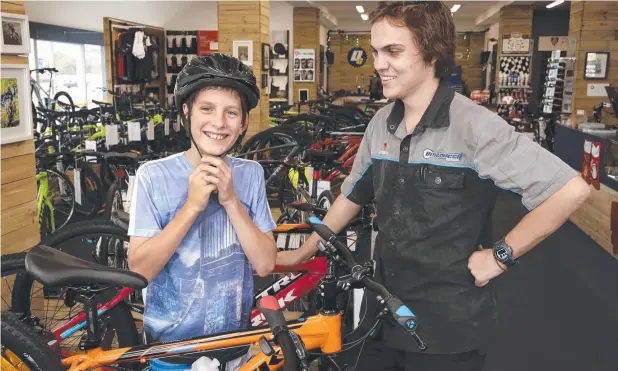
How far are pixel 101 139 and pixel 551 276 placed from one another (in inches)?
226

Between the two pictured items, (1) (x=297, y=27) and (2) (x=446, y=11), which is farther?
(1) (x=297, y=27)

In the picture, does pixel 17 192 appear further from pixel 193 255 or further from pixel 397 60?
pixel 397 60

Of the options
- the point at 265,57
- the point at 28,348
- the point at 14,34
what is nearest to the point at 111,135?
the point at 265,57

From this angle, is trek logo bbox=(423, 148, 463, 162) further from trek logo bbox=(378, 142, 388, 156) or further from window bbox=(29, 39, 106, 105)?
window bbox=(29, 39, 106, 105)

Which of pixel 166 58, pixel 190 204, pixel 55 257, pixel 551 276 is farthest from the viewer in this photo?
pixel 166 58

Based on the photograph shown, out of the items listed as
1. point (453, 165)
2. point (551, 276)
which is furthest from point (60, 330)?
point (551, 276)

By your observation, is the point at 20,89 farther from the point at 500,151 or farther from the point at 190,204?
the point at 500,151

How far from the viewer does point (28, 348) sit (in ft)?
5.72

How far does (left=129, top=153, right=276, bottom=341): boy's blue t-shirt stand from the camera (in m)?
1.41

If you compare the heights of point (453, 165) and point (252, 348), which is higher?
point (453, 165)

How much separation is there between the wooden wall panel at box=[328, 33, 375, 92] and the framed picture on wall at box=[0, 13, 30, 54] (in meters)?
22.6

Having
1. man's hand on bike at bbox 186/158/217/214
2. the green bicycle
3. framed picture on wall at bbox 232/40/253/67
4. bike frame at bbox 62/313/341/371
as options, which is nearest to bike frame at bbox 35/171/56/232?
the green bicycle

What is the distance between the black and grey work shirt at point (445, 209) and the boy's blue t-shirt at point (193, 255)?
1.35 feet

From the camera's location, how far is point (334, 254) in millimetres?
1604
